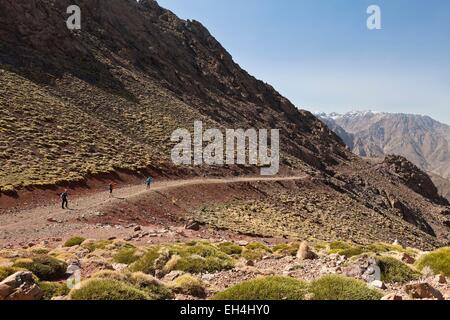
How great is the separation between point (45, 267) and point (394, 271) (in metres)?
12.0

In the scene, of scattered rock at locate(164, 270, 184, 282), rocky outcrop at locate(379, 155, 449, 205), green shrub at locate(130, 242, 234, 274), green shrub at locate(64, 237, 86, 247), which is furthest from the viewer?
rocky outcrop at locate(379, 155, 449, 205)

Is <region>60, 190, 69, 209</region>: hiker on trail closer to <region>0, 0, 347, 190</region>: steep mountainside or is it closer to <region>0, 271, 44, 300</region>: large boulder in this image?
<region>0, 0, 347, 190</region>: steep mountainside

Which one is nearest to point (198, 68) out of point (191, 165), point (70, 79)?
point (70, 79)

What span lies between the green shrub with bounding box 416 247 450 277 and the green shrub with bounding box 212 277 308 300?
605 cm

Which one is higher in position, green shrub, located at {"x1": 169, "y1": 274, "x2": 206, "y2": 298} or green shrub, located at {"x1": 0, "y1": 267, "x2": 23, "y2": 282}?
green shrub, located at {"x1": 0, "y1": 267, "x2": 23, "y2": 282}

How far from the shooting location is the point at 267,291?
10.8 metres

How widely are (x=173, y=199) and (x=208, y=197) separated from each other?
7.39 meters

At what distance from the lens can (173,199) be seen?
45.6 meters

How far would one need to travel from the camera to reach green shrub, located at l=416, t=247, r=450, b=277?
1443 cm

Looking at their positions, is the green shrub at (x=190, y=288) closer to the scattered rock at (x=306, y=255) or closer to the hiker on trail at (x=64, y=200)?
the scattered rock at (x=306, y=255)

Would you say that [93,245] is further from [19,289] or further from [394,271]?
[394,271]

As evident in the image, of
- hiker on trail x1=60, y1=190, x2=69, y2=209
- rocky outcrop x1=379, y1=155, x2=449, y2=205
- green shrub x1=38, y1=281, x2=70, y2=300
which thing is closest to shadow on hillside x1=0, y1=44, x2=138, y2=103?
hiker on trail x1=60, y1=190, x2=69, y2=209
